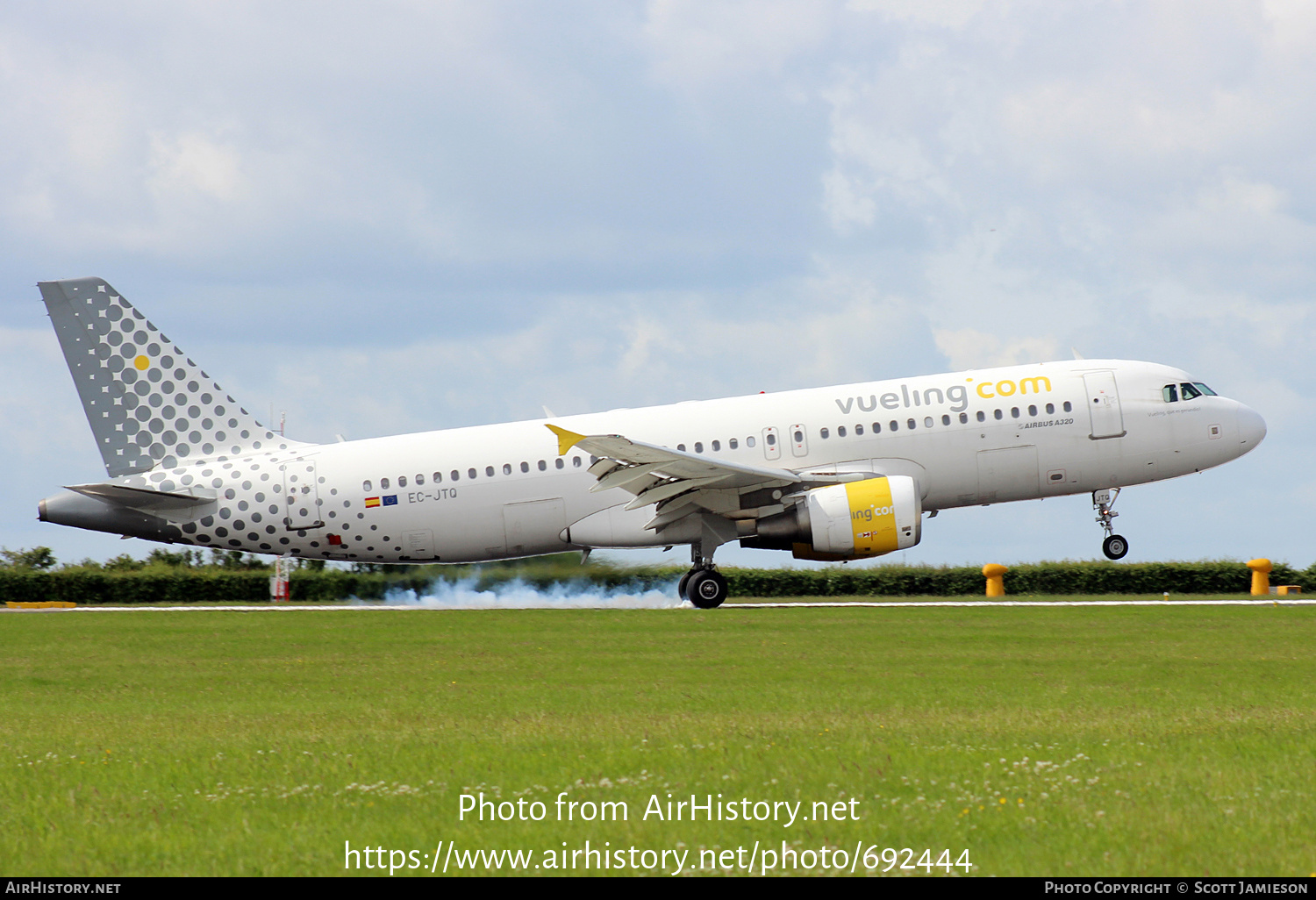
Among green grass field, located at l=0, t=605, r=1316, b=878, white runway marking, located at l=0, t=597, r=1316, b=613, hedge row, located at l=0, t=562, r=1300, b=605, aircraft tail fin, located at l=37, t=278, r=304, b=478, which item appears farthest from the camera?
hedge row, located at l=0, t=562, r=1300, b=605

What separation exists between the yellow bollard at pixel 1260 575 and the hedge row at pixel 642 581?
1.36 meters

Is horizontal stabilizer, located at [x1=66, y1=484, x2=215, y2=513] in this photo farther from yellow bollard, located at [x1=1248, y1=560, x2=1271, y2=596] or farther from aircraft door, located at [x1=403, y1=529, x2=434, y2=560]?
yellow bollard, located at [x1=1248, y1=560, x2=1271, y2=596]

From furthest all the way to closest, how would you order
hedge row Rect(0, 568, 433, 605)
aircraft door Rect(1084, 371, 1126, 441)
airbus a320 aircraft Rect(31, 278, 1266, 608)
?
hedge row Rect(0, 568, 433, 605), aircraft door Rect(1084, 371, 1126, 441), airbus a320 aircraft Rect(31, 278, 1266, 608)

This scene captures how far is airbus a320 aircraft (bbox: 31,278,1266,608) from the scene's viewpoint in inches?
1033

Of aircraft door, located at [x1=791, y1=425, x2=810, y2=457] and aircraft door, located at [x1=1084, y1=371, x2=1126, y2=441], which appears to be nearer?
aircraft door, located at [x1=791, y1=425, x2=810, y2=457]

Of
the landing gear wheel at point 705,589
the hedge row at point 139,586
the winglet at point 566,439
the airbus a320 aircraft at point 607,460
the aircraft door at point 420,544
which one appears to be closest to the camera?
the winglet at point 566,439

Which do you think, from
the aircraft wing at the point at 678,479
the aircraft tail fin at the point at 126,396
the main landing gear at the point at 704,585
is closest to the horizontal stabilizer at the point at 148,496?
the aircraft tail fin at the point at 126,396

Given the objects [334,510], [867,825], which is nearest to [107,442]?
[334,510]

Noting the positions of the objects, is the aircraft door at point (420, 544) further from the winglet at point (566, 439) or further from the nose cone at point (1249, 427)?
the nose cone at point (1249, 427)

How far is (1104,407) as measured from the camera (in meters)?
26.7

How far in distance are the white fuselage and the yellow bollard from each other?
507cm

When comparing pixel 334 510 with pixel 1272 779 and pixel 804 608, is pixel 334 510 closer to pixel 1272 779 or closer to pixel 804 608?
pixel 804 608

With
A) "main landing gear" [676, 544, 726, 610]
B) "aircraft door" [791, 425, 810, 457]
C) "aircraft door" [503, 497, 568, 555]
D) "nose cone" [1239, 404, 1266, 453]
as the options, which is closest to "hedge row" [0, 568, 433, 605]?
"aircraft door" [503, 497, 568, 555]

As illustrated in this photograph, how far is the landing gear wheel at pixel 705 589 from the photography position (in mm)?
26562
